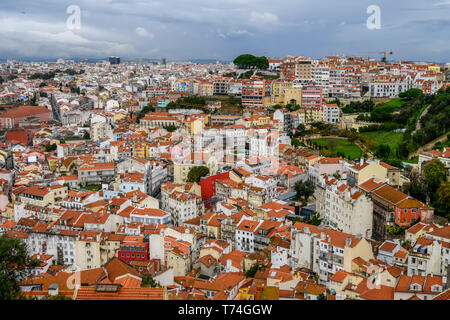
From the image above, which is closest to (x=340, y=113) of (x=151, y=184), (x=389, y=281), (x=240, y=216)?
(x=151, y=184)

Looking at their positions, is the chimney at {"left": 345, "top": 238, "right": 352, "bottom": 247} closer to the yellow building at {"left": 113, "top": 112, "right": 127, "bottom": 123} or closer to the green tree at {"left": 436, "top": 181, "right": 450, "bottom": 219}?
the green tree at {"left": 436, "top": 181, "right": 450, "bottom": 219}

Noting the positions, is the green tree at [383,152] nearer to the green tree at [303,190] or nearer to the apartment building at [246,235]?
the green tree at [303,190]

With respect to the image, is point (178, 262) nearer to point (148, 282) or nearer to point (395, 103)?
point (148, 282)

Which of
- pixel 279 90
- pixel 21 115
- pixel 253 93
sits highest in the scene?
pixel 279 90

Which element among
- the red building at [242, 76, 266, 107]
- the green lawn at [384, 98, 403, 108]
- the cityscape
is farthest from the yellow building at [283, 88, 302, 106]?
the green lawn at [384, 98, 403, 108]

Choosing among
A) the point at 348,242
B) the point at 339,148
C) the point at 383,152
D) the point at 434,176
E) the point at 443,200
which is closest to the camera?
the point at 348,242

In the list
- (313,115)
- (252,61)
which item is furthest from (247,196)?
(252,61)
